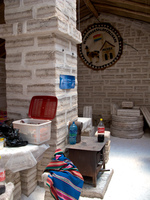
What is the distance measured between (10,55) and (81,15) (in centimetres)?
471

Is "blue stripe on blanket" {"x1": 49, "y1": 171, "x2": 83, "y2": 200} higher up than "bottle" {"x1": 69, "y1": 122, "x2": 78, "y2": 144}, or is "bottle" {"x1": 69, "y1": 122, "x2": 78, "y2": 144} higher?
"bottle" {"x1": 69, "y1": 122, "x2": 78, "y2": 144}

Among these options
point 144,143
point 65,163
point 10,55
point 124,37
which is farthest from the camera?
point 124,37

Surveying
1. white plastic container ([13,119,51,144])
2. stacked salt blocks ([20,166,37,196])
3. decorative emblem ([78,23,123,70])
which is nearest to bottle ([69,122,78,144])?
white plastic container ([13,119,51,144])

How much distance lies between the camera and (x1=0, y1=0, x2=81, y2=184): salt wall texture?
2998 mm

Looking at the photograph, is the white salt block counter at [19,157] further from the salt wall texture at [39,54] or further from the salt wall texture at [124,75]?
the salt wall texture at [124,75]

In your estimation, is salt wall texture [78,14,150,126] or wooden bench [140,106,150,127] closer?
wooden bench [140,106,150,127]

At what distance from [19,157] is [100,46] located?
594cm

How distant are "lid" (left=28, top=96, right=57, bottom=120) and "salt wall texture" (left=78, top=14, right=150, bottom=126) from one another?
472cm

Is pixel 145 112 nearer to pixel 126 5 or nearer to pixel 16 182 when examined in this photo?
pixel 126 5

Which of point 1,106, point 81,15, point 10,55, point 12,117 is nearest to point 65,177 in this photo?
point 12,117

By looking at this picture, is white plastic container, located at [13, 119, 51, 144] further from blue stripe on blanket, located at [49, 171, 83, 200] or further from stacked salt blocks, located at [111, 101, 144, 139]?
stacked salt blocks, located at [111, 101, 144, 139]

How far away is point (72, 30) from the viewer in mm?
3336

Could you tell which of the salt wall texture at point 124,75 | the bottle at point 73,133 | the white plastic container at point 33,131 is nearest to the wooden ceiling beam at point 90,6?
the salt wall texture at point 124,75

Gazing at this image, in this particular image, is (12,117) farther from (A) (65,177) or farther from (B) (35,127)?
(A) (65,177)
